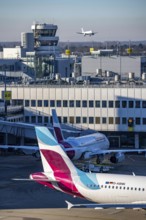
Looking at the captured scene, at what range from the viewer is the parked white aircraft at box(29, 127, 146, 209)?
5828 cm

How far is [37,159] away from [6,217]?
127ft

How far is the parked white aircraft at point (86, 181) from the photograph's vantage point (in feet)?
191

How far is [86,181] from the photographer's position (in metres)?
59.7

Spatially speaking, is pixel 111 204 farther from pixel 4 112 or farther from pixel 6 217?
pixel 4 112

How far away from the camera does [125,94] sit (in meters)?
111

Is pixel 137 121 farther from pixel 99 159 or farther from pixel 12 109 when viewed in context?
pixel 12 109

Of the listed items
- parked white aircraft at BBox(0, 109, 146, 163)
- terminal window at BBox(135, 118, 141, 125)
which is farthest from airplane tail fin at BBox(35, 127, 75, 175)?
terminal window at BBox(135, 118, 141, 125)

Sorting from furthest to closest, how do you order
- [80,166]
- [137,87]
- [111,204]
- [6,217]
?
[137,87] → [80,166] → [6,217] → [111,204]

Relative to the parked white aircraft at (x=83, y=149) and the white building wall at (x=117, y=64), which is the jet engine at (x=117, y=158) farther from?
the white building wall at (x=117, y=64)

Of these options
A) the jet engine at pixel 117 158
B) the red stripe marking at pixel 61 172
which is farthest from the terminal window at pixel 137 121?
the red stripe marking at pixel 61 172

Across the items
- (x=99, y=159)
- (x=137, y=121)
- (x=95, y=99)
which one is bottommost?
(x=99, y=159)

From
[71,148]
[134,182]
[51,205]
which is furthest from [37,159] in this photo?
[134,182]

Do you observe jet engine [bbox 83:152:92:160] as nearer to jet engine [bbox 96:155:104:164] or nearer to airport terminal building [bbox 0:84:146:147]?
jet engine [bbox 96:155:104:164]

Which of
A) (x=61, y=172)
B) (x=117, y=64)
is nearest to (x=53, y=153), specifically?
(x=61, y=172)
